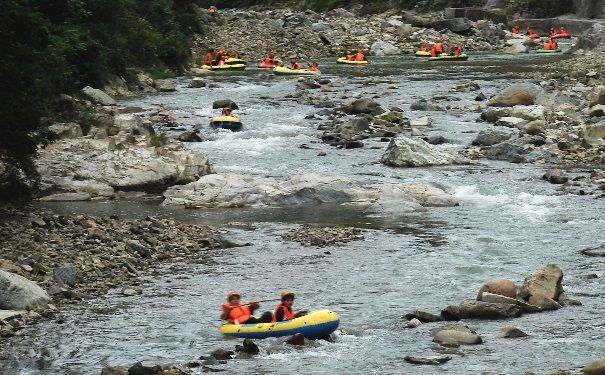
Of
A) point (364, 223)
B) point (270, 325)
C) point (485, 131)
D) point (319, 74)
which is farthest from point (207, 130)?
point (270, 325)

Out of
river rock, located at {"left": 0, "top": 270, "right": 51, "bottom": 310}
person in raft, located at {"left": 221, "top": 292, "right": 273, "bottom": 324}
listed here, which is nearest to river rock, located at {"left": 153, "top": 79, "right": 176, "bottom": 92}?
river rock, located at {"left": 0, "top": 270, "right": 51, "bottom": 310}

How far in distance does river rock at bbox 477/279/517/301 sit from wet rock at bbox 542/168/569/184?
11061 millimetres

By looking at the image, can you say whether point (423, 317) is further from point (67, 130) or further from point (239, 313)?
point (67, 130)

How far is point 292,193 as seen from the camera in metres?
27.9

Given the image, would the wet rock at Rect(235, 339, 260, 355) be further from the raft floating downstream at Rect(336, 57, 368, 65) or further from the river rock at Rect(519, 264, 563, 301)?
the raft floating downstream at Rect(336, 57, 368, 65)

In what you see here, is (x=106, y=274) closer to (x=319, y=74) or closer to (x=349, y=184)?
(x=349, y=184)

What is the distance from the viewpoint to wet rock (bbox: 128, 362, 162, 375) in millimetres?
15078

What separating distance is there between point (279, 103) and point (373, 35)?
1112 inches

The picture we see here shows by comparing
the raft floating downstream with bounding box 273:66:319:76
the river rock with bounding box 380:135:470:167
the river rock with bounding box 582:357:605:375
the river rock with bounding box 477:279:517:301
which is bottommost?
the raft floating downstream with bounding box 273:66:319:76

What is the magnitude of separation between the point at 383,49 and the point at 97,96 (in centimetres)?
2848

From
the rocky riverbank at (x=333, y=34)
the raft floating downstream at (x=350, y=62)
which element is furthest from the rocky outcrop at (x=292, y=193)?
the rocky riverbank at (x=333, y=34)

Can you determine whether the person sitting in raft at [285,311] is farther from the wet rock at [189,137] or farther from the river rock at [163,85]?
the river rock at [163,85]

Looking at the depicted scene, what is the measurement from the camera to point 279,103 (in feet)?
141

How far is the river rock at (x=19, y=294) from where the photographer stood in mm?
17766
